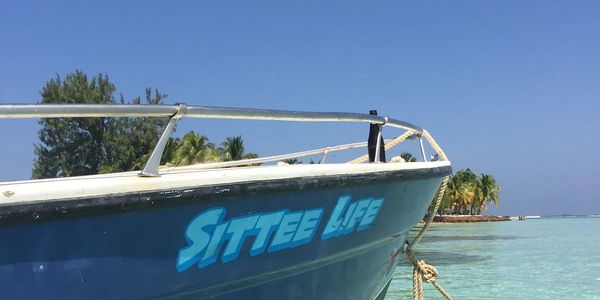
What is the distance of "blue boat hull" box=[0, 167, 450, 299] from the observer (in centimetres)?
211

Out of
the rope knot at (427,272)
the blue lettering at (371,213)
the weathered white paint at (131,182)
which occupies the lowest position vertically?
the rope knot at (427,272)

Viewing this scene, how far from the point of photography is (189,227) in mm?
2463

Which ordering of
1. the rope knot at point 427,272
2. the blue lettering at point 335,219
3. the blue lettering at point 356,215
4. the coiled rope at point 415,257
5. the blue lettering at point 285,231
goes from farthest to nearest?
the rope knot at point 427,272 < the coiled rope at point 415,257 < the blue lettering at point 356,215 < the blue lettering at point 335,219 < the blue lettering at point 285,231

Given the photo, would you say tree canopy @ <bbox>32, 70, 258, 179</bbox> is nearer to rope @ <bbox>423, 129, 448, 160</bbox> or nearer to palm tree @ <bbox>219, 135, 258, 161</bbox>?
palm tree @ <bbox>219, 135, 258, 161</bbox>

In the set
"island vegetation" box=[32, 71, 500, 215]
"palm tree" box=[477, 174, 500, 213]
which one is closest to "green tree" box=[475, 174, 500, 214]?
"palm tree" box=[477, 174, 500, 213]

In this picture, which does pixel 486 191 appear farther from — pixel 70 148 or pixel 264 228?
pixel 264 228

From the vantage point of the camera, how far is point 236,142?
3209cm

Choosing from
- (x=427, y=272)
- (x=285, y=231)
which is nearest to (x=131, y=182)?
(x=285, y=231)

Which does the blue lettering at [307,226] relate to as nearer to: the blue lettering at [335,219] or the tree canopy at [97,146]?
the blue lettering at [335,219]

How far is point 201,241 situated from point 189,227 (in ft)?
0.33

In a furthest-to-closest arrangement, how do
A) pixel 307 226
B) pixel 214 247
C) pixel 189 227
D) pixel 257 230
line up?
1. pixel 307 226
2. pixel 257 230
3. pixel 214 247
4. pixel 189 227

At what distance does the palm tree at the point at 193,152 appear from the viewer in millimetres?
27516

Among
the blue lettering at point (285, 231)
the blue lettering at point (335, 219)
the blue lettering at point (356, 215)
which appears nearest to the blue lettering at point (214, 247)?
the blue lettering at point (285, 231)

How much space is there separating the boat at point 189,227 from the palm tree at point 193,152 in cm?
2367
